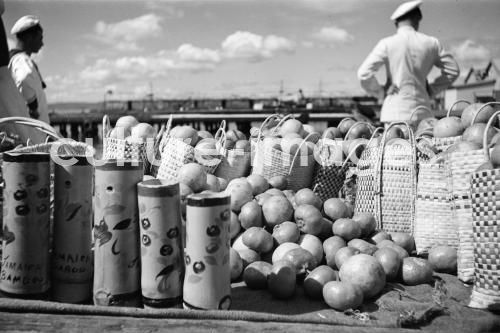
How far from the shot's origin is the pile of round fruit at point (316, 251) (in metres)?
2.38

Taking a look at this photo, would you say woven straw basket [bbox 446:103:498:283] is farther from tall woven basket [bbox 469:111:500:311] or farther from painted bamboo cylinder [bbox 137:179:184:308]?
painted bamboo cylinder [bbox 137:179:184:308]

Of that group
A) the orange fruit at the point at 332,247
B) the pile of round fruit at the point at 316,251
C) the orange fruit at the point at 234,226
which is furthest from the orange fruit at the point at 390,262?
the orange fruit at the point at 234,226

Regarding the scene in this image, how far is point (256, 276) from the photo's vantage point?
8.22 ft

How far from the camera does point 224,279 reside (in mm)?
1980

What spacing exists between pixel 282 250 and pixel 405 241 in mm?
948

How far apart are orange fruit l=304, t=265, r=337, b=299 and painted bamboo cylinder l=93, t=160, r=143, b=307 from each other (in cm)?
97

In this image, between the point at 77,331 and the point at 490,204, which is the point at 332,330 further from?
the point at 490,204

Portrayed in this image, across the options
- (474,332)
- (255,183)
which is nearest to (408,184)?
(255,183)

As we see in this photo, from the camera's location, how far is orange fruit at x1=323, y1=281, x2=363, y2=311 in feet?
7.27

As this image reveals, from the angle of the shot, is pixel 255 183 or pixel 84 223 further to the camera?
pixel 255 183

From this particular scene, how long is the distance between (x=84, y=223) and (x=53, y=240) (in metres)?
0.19

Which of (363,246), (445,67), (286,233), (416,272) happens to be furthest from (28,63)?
(445,67)

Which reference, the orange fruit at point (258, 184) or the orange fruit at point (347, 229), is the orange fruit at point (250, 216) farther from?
the orange fruit at point (347, 229)

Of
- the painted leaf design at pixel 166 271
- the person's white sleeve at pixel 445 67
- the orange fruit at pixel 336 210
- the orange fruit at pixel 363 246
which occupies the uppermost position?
the person's white sleeve at pixel 445 67
